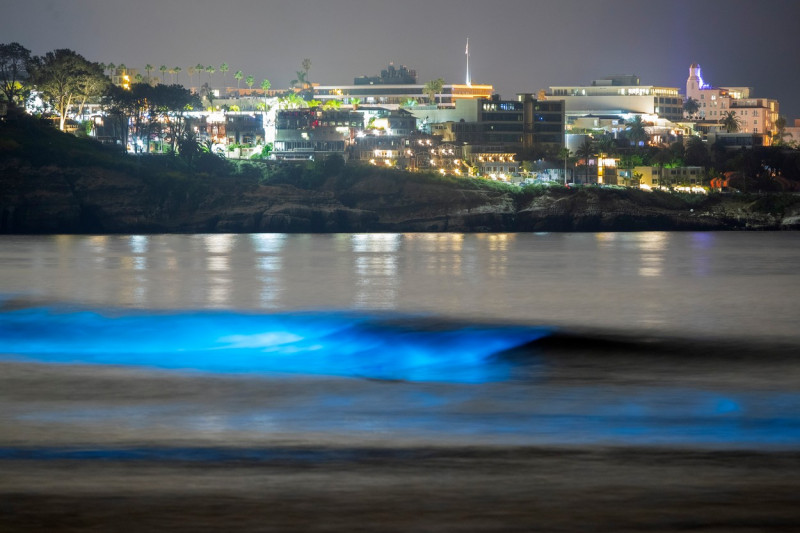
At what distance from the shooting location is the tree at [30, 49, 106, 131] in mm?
109125

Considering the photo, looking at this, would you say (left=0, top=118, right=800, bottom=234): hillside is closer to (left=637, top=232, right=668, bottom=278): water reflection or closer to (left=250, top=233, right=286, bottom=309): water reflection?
(left=250, top=233, right=286, bottom=309): water reflection

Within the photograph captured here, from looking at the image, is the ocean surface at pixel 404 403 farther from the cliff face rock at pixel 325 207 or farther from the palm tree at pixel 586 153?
the palm tree at pixel 586 153

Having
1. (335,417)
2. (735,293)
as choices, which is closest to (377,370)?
(335,417)

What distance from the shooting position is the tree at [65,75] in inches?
4296

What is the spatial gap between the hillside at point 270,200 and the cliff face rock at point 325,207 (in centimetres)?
11

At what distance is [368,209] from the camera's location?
378ft

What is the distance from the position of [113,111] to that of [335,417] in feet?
357

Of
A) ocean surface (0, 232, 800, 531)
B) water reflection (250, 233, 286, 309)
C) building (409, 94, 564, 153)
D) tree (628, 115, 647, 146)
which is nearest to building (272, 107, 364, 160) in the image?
building (409, 94, 564, 153)

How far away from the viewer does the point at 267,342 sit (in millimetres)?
25844

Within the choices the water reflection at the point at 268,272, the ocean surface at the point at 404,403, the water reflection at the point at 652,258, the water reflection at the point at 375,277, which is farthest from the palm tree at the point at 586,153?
the ocean surface at the point at 404,403

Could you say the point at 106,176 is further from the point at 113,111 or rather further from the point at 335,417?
the point at 335,417

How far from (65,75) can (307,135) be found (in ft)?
96.8

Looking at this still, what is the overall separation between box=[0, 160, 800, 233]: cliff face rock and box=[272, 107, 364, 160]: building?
38.7 ft

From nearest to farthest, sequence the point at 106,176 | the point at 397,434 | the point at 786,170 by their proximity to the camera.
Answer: the point at 397,434 → the point at 106,176 → the point at 786,170
